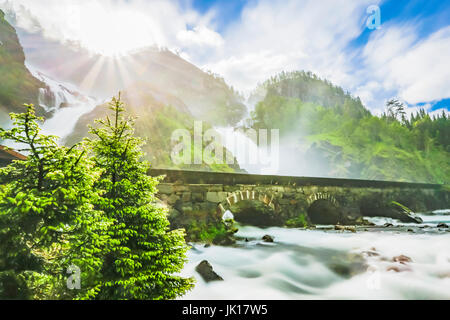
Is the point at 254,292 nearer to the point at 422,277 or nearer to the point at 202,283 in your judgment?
the point at 202,283

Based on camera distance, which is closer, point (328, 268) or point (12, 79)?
point (328, 268)

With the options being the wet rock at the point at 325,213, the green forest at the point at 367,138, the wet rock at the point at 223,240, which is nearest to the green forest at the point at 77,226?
the wet rock at the point at 223,240

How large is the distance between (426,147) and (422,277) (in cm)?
6488

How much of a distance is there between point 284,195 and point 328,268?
200 inches

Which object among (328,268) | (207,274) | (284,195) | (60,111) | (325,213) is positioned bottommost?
(328,268)

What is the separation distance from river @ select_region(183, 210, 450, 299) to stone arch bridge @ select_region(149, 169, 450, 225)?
181 centimetres

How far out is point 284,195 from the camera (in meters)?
12.1

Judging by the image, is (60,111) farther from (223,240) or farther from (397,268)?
(397,268)

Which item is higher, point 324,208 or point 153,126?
point 153,126

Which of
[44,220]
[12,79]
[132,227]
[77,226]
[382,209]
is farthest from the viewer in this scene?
[12,79]

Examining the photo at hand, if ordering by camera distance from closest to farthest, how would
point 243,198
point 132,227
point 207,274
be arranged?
point 132,227 → point 207,274 → point 243,198

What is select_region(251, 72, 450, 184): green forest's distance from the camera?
49688mm

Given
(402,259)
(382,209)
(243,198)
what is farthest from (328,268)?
(382,209)
